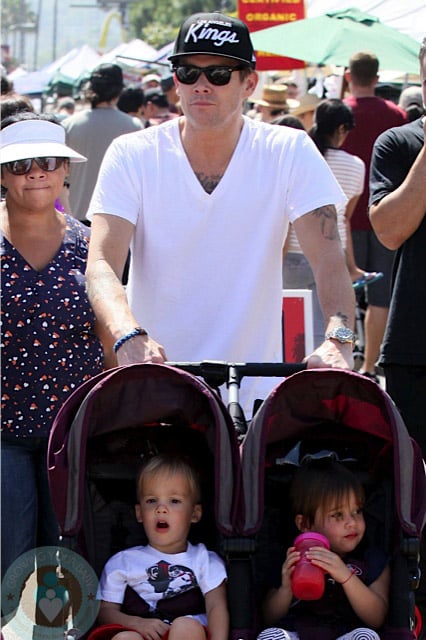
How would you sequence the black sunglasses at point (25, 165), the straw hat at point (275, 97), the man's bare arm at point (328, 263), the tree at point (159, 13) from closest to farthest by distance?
1. the man's bare arm at point (328, 263)
2. the black sunglasses at point (25, 165)
3. the straw hat at point (275, 97)
4. the tree at point (159, 13)

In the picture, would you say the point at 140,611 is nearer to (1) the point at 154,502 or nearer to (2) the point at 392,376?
(1) the point at 154,502

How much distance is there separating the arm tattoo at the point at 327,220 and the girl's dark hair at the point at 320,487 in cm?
90

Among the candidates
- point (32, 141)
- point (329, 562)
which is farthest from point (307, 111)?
point (329, 562)

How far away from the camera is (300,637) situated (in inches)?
123

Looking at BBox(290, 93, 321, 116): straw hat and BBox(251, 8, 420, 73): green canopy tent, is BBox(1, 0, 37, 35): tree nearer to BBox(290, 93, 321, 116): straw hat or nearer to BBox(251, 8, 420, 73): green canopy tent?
BBox(290, 93, 321, 116): straw hat

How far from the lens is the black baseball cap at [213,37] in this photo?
392cm

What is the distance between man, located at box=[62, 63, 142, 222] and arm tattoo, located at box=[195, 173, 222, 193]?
16.2ft

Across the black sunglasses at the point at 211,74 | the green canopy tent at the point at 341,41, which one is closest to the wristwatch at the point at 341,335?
the black sunglasses at the point at 211,74

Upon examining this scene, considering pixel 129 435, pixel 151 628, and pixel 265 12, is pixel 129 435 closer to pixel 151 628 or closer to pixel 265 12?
pixel 151 628

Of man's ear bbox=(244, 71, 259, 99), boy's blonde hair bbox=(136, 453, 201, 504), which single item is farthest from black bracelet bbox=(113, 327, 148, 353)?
man's ear bbox=(244, 71, 259, 99)

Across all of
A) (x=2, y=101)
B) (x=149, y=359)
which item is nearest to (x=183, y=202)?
(x=149, y=359)

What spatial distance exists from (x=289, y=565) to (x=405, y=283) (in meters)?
1.52

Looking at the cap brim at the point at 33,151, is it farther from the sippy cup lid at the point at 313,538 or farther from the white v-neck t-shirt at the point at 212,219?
the sippy cup lid at the point at 313,538

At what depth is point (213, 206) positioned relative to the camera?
3.99 metres
